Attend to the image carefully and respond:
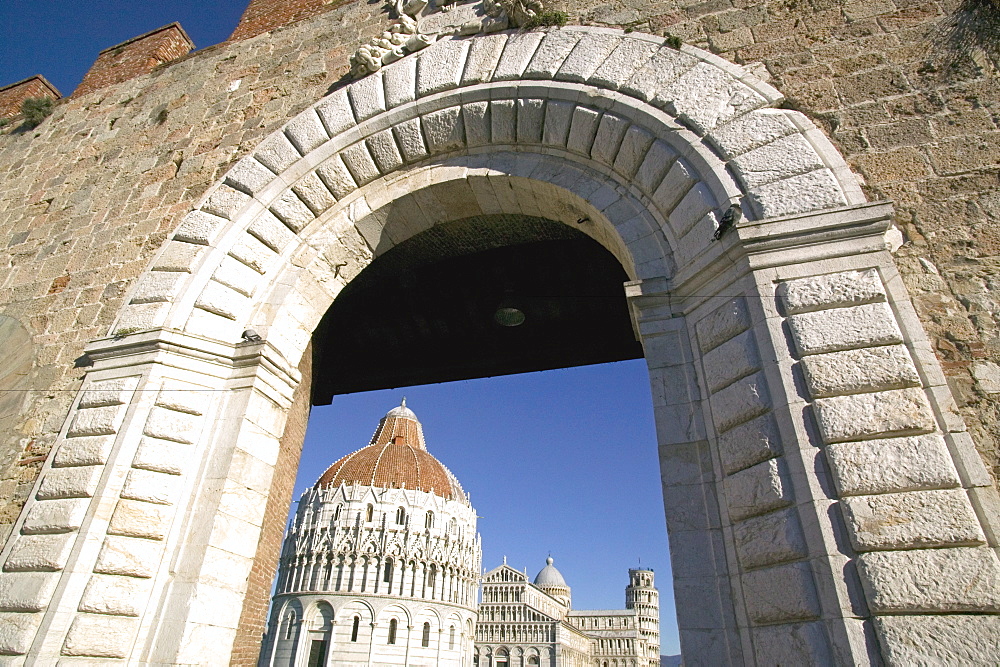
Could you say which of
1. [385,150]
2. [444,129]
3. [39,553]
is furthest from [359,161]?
[39,553]

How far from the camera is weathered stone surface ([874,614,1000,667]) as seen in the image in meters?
2.38

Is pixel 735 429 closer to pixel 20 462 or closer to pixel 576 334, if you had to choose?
pixel 576 334

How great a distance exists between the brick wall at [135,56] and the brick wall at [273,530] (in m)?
5.51

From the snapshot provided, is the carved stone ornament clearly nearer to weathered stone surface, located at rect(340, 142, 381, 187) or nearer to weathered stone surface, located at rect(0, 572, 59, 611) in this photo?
weathered stone surface, located at rect(340, 142, 381, 187)

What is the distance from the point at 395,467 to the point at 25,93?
44722mm

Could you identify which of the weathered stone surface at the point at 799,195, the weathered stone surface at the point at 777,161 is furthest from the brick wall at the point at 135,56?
the weathered stone surface at the point at 799,195

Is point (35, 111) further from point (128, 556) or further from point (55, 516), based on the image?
point (128, 556)

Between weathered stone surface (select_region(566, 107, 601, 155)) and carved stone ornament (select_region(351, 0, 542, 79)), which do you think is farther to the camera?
carved stone ornament (select_region(351, 0, 542, 79))

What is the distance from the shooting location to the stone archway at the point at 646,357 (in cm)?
280

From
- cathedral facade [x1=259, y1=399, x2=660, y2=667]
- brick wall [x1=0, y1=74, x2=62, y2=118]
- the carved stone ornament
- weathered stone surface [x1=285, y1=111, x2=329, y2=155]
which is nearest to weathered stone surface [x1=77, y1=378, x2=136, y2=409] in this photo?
weathered stone surface [x1=285, y1=111, x2=329, y2=155]

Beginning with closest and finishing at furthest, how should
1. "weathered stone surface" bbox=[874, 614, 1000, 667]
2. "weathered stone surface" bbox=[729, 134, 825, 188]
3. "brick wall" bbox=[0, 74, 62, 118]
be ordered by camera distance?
"weathered stone surface" bbox=[874, 614, 1000, 667], "weathered stone surface" bbox=[729, 134, 825, 188], "brick wall" bbox=[0, 74, 62, 118]

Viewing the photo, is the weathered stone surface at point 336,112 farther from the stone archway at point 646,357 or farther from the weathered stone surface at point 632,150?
the weathered stone surface at point 632,150

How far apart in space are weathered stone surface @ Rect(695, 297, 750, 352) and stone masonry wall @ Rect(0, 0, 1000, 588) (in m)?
1.00

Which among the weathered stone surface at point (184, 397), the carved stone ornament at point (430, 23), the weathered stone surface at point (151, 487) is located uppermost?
Result: the carved stone ornament at point (430, 23)
